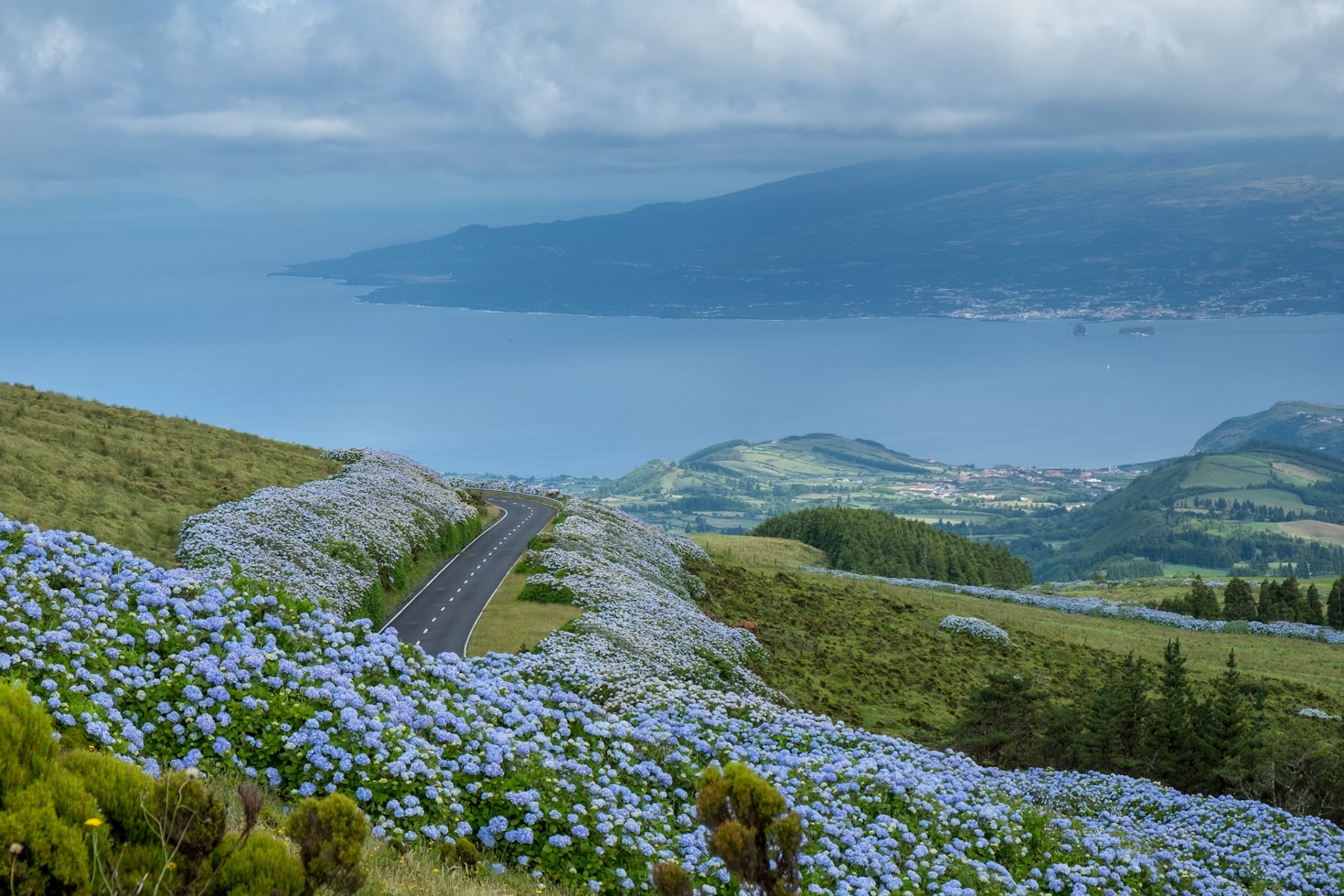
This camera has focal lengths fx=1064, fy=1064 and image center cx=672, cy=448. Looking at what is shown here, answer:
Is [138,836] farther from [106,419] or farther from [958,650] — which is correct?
[958,650]

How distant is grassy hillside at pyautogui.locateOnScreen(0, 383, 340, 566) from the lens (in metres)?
32.8

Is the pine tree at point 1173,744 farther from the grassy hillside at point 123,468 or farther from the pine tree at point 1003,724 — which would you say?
the grassy hillside at point 123,468

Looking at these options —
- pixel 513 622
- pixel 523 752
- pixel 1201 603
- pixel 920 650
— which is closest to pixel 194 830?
pixel 523 752

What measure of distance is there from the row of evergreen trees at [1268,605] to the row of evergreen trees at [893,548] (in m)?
19.4

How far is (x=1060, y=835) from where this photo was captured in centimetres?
1833

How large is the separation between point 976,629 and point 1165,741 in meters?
26.5

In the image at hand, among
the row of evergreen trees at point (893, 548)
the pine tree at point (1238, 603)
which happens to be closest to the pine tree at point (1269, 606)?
the pine tree at point (1238, 603)

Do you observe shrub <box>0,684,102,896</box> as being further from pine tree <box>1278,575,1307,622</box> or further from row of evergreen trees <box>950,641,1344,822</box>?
pine tree <box>1278,575,1307,622</box>

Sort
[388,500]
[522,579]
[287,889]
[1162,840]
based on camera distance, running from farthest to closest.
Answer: [388,500], [522,579], [1162,840], [287,889]

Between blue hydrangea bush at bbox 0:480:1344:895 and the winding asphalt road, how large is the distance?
1149 cm

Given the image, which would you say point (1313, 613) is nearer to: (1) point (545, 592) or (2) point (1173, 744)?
(2) point (1173, 744)

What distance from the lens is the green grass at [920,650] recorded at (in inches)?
1613

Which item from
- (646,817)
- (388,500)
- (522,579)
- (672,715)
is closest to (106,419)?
(388,500)

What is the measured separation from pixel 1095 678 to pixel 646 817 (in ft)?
143
